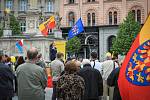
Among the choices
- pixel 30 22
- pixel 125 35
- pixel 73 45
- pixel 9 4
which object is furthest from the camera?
pixel 9 4

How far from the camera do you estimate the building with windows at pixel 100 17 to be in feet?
223

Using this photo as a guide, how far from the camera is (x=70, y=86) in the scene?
9047 millimetres

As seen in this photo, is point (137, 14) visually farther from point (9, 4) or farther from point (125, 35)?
point (9, 4)

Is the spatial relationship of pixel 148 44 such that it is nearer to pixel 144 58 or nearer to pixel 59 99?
pixel 144 58

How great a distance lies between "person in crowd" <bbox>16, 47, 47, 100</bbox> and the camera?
30.8ft

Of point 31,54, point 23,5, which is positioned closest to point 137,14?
point 23,5

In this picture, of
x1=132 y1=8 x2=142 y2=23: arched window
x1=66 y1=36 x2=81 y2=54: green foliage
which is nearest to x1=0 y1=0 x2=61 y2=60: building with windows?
x1=66 y1=36 x2=81 y2=54: green foliage

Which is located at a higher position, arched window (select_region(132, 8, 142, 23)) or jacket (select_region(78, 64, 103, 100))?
arched window (select_region(132, 8, 142, 23))

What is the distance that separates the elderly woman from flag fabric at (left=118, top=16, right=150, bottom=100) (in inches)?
100

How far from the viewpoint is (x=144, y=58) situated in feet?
21.5

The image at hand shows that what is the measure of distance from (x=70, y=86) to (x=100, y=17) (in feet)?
201

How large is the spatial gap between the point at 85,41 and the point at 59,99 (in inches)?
2399

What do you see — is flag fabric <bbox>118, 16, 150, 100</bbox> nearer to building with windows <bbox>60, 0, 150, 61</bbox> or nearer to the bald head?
the bald head

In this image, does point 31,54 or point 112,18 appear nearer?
point 31,54
